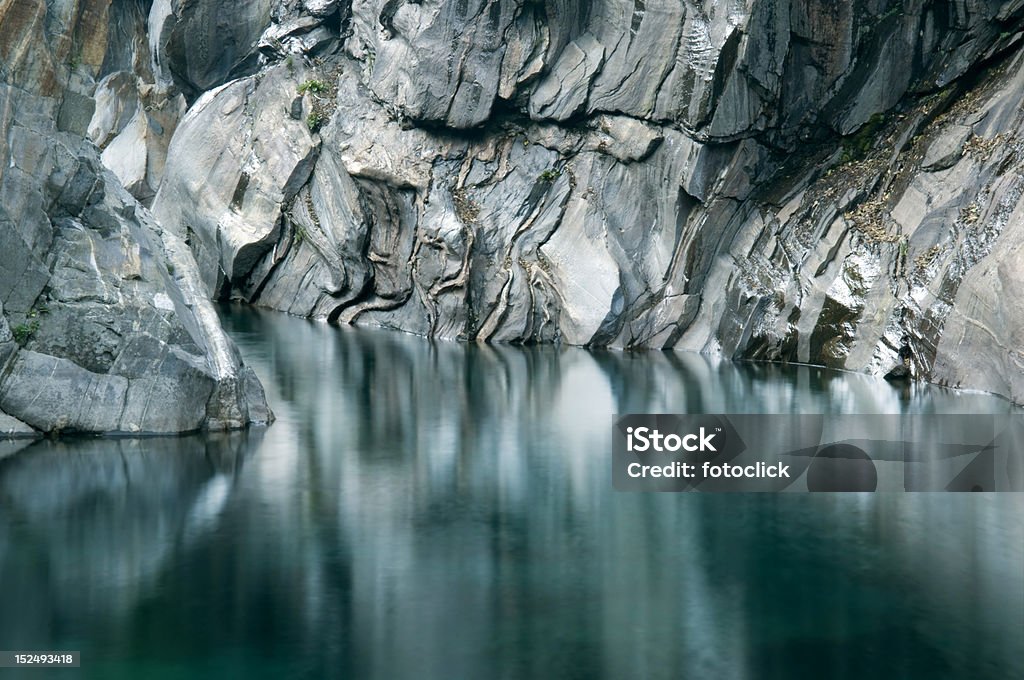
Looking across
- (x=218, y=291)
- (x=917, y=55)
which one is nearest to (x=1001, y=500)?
(x=917, y=55)

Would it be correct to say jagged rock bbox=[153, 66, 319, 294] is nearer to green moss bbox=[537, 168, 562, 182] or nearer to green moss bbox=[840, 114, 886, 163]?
green moss bbox=[537, 168, 562, 182]

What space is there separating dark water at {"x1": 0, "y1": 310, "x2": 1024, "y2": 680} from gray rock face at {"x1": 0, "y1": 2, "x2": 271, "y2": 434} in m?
0.75

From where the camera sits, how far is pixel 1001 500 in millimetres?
15641

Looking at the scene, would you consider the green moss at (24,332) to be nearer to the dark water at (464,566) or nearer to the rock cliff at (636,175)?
the dark water at (464,566)

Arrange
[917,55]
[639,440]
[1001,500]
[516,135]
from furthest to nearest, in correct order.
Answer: [516,135] < [917,55] < [639,440] < [1001,500]

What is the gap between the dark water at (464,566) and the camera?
33.7ft

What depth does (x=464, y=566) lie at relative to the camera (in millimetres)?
12648

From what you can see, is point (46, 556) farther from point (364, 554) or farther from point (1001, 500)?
point (1001, 500)

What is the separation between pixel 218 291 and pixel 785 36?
22120 millimetres

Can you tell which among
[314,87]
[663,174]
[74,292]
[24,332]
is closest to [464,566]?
[24,332]

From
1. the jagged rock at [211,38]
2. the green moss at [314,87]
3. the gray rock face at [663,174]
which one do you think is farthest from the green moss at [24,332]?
the jagged rock at [211,38]

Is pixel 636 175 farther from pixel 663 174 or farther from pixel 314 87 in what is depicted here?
pixel 314 87

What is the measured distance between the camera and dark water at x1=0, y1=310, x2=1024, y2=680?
10281mm

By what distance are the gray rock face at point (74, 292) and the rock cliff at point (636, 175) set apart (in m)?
12.0
